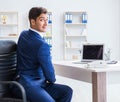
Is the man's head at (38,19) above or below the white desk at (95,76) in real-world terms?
above

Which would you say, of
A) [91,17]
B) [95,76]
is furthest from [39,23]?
[91,17]

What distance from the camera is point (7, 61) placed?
2.48 metres

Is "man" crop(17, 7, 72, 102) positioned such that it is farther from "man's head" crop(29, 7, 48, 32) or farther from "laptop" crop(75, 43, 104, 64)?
"laptop" crop(75, 43, 104, 64)

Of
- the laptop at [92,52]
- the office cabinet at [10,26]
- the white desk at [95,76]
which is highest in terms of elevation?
the office cabinet at [10,26]

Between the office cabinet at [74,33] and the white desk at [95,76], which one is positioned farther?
the office cabinet at [74,33]

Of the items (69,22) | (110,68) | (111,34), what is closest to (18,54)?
(110,68)

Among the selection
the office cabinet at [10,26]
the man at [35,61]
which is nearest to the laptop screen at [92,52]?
the man at [35,61]

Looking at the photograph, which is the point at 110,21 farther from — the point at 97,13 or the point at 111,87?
the point at 111,87

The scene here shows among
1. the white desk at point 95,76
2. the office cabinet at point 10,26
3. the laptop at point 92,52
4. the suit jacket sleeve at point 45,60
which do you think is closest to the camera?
the suit jacket sleeve at point 45,60

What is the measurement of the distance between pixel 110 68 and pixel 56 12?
15.2 feet

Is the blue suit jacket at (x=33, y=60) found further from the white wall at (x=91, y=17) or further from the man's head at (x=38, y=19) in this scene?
the white wall at (x=91, y=17)

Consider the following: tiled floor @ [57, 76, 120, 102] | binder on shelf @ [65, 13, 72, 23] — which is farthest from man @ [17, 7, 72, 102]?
binder on shelf @ [65, 13, 72, 23]

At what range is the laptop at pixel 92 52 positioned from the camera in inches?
115

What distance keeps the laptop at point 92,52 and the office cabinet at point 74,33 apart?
12.7ft
